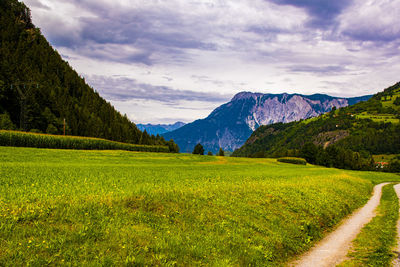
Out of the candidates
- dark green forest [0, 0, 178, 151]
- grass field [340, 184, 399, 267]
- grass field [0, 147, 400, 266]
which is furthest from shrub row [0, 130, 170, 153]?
grass field [340, 184, 399, 267]

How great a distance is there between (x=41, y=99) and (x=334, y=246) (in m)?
159

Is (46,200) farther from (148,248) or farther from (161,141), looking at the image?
(161,141)

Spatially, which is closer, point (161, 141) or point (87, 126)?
point (87, 126)

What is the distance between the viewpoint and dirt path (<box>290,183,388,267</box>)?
42.8 feet

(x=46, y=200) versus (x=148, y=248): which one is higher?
(x=46, y=200)

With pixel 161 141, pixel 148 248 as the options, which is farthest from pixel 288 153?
pixel 148 248

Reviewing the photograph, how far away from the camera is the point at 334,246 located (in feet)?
50.3

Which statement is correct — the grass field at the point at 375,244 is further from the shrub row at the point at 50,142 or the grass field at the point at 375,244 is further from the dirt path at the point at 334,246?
the shrub row at the point at 50,142

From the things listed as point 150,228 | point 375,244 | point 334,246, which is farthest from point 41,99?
point 375,244

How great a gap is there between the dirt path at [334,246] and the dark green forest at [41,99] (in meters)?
93.8

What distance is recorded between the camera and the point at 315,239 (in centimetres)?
1694

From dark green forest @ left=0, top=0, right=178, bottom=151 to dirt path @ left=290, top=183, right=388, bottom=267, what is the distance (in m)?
93.8

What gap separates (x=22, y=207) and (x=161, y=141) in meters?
180

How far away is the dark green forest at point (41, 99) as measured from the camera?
394 ft
